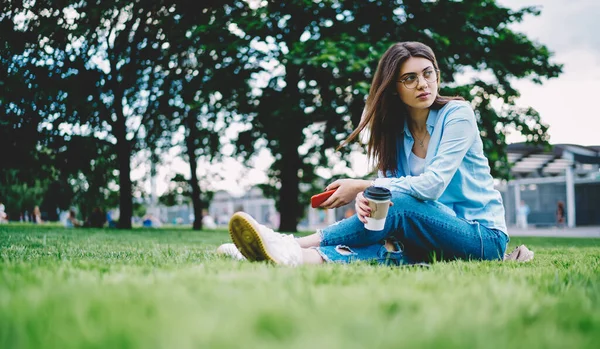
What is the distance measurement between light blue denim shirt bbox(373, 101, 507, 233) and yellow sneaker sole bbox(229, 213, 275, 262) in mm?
858

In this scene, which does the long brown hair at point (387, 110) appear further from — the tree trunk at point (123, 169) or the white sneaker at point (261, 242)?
the tree trunk at point (123, 169)

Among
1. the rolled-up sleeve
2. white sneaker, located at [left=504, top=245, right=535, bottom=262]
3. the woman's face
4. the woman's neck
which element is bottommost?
white sneaker, located at [left=504, top=245, right=535, bottom=262]

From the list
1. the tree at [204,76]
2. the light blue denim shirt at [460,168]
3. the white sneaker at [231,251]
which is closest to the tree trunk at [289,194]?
the tree at [204,76]

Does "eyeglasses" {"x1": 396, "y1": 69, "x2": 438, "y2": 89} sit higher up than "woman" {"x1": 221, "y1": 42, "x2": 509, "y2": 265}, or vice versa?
"eyeglasses" {"x1": 396, "y1": 69, "x2": 438, "y2": 89}

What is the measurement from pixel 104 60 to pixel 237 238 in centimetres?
1705

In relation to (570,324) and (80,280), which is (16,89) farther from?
(570,324)

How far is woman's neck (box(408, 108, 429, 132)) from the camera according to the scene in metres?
3.60

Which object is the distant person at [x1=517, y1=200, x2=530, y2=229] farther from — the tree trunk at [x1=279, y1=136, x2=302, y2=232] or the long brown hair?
the long brown hair

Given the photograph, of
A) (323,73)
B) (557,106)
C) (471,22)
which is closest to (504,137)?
(557,106)

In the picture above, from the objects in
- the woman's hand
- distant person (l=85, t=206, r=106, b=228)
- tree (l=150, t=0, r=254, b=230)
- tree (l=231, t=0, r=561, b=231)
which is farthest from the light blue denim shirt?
distant person (l=85, t=206, r=106, b=228)

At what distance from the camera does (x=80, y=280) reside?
1.87m

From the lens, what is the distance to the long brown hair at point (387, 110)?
348 centimetres

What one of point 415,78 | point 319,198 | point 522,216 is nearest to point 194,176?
point 522,216

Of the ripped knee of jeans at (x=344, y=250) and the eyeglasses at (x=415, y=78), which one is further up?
the eyeglasses at (x=415, y=78)
